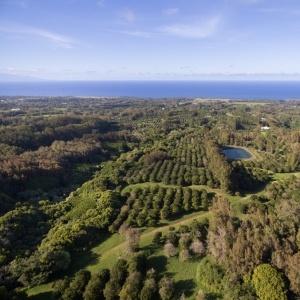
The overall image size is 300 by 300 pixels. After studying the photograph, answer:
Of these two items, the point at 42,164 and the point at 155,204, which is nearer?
the point at 155,204

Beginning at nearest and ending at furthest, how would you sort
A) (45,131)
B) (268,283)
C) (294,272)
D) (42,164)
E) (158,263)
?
(268,283), (294,272), (158,263), (42,164), (45,131)

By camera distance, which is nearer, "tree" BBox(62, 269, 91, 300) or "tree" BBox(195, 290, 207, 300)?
"tree" BBox(195, 290, 207, 300)

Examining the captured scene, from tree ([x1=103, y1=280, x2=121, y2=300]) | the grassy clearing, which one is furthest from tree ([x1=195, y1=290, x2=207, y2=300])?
the grassy clearing

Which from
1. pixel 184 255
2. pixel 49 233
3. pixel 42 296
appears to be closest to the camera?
pixel 42 296

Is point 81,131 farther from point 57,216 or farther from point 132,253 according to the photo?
point 132,253

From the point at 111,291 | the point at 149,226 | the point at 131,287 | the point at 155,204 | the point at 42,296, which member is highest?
the point at 155,204

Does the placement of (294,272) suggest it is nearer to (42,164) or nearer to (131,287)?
(131,287)

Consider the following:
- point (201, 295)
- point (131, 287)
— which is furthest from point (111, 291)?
point (201, 295)

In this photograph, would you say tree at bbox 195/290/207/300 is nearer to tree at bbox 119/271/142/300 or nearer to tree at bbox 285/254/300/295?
tree at bbox 119/271/142/300
